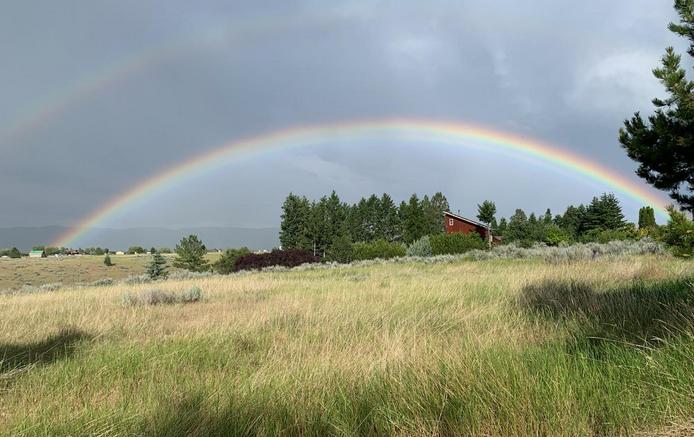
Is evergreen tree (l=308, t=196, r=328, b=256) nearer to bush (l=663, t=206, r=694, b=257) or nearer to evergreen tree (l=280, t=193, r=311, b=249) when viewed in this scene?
evergreen tree (l=280, t=193, r=311, b=249)

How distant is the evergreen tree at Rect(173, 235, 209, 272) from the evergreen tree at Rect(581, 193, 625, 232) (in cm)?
5901

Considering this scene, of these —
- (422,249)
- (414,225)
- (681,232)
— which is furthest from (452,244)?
(414,225)

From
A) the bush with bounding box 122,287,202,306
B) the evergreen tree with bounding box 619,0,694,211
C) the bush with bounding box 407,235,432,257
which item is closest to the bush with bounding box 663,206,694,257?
the evergreen tree with bounding box 619,0,694,211

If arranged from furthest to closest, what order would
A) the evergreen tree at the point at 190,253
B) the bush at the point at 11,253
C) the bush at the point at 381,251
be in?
the bush at the point at 11,253, the evergreen tree at the point at 190,253, the bush at the point at 381,251

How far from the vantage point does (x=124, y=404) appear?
3.15m

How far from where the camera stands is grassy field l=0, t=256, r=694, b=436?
2.62m

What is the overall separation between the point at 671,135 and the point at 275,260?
2815 centimetres

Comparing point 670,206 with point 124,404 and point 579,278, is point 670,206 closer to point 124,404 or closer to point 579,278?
point 579,278

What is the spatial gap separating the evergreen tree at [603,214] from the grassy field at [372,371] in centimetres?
7264

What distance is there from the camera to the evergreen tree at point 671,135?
5.01m

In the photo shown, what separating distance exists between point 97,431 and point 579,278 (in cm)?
897

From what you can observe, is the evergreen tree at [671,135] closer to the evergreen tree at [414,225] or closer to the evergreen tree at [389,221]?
the evergreen tree at [414,225]

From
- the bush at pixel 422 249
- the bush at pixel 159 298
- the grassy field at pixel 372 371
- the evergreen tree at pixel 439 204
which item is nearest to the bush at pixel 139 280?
the bush at pixel 159 298

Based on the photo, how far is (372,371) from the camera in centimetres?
362
